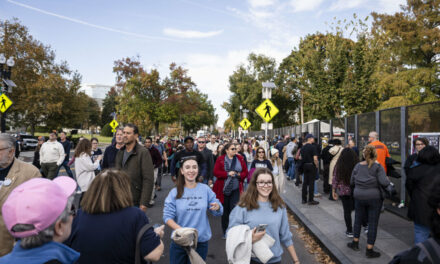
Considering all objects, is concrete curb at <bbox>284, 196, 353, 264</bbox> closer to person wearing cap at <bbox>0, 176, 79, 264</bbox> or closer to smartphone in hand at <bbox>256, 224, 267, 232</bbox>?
smartphone in hand at <bbox>256, 224, 267, 232</bbox>

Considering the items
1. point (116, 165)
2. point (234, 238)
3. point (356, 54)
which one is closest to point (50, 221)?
point (234, 238)

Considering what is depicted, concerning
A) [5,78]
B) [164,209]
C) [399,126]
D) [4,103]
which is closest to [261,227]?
[164,209]

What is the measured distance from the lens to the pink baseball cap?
56.2 inches

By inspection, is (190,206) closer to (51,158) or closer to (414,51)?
(51,158)

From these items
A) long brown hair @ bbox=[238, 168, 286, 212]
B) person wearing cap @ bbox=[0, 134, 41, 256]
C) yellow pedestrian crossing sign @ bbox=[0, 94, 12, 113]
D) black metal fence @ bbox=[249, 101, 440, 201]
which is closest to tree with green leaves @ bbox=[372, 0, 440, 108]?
black metal fence @ bbox=[249, 101, 440, 201]

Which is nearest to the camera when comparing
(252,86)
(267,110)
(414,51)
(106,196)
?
(106,196)

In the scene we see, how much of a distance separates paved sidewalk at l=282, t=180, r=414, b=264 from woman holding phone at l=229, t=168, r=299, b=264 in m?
2.30

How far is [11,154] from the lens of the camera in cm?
312

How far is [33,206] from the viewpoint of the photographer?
1.44 m

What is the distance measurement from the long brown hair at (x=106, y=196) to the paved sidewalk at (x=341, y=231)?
158 inches

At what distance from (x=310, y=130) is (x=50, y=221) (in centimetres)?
1683

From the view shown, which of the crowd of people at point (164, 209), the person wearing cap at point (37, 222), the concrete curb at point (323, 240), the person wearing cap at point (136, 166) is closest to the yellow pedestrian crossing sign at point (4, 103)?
the crowd of people at point (164, 209)

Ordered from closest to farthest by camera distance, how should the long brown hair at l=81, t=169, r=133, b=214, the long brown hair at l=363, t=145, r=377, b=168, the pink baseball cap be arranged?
the pink baseball cap, the long brown hair at l=81, t=169, r=133, b=214, the long brown hair at l=363, t=145, r=377, b=168

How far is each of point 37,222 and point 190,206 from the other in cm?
203
